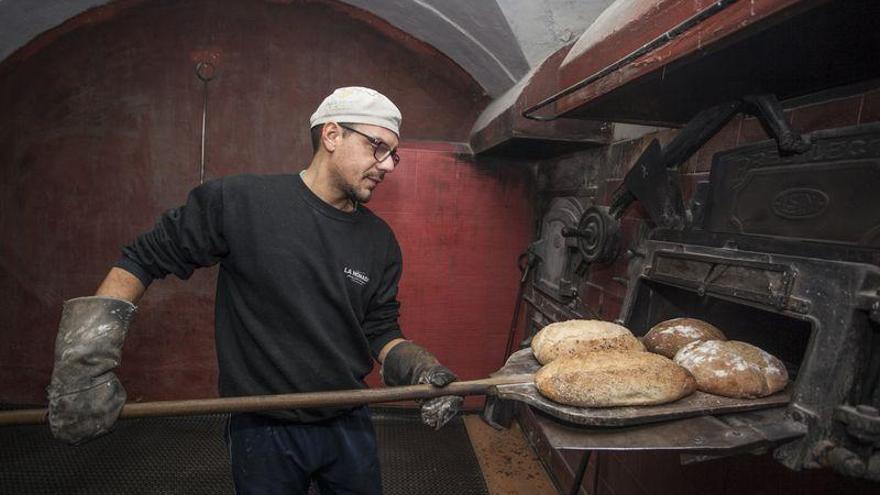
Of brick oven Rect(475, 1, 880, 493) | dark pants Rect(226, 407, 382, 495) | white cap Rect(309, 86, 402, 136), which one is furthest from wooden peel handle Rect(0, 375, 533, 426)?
white cap Rect(309, 86, 402, 136)

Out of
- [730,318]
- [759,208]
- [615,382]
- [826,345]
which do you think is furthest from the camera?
[730,318]

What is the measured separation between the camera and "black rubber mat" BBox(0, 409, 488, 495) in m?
2.85

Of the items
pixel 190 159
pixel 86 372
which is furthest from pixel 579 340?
pixel 190 159

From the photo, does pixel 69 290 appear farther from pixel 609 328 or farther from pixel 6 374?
pixel 609 328

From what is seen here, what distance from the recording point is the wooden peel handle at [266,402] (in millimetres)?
1292

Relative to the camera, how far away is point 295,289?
1.69 metres

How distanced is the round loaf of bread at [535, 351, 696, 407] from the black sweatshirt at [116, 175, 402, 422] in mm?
939

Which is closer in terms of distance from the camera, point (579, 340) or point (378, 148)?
point (579, 340)

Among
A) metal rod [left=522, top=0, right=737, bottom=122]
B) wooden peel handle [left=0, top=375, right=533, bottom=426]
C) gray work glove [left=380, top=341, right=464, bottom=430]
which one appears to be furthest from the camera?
gray work glove [left=380, top=341, right=464, bottom=430]

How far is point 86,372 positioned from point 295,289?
72 centimetres

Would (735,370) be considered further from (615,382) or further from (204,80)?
(204,80)

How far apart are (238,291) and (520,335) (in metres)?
2.95

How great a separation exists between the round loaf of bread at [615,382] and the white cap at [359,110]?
124cm

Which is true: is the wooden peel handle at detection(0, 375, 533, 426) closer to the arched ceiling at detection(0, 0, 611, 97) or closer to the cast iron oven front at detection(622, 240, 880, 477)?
the cast iron oven front at detection(622, 240, 880, 477)
